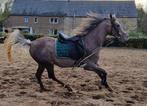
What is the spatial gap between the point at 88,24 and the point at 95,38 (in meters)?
0.37

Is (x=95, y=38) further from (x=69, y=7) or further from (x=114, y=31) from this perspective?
(x=69, y=7)

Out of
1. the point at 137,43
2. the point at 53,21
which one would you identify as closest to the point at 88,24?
the point at 137,43

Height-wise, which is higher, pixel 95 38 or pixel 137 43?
pixel 95 38

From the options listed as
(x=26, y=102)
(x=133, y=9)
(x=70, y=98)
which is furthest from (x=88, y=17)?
(x=133, y=9)

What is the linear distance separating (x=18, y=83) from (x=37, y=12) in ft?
198

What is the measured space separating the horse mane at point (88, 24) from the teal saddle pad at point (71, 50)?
301 mm

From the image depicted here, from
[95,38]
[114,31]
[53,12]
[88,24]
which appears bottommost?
[53,12]

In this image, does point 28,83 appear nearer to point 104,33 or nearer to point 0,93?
point 0,93

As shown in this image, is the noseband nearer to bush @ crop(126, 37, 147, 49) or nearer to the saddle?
the saddle

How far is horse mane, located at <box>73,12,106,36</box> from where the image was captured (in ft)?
29.9

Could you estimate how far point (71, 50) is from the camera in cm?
893

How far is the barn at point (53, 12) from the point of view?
67625 millimetres

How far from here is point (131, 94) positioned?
8.95m

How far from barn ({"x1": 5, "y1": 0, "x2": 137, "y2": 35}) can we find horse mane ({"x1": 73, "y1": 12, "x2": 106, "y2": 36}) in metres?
57.6
